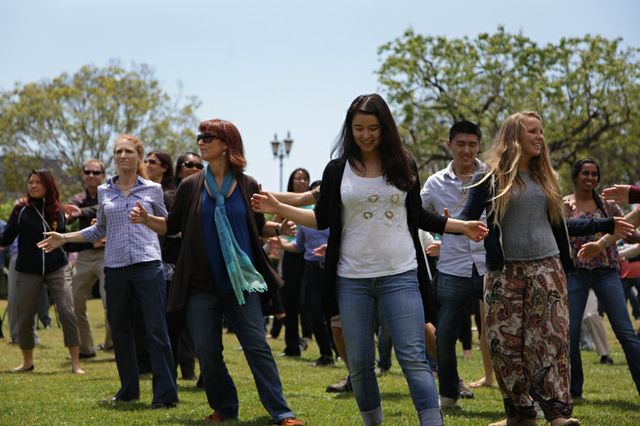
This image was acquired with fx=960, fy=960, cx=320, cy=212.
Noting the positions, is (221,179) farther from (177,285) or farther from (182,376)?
(182,376)

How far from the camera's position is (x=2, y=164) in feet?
200

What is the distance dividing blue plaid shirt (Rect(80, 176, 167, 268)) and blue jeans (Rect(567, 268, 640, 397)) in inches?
154

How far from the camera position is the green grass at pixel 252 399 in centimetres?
766

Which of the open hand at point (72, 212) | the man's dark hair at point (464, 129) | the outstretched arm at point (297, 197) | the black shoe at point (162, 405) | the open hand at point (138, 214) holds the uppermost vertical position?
the man's dark hair at point (464, 129)

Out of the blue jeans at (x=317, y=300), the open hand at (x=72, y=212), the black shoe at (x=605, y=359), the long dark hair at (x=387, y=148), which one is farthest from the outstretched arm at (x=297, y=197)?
the black shoe at (x=605, y=359)

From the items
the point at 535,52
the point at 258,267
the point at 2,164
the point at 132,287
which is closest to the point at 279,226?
the point at 258,267

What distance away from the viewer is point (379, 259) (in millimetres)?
5906

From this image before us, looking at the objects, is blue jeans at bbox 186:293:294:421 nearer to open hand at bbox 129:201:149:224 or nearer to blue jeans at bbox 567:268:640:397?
open hand at bbox 129:201:149:224

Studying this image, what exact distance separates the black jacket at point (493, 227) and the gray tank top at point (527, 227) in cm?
9

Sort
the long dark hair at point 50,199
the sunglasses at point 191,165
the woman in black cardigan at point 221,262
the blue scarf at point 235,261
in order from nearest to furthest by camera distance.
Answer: the blue scarf at point 235,261
the woman in black cardigan at point 221,262
the sunglasses at point 191,165
the long dark hair at point 50,199

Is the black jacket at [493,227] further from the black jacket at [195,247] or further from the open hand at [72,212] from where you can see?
the open hand at [72,212]

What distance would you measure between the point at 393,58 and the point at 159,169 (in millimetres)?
34778

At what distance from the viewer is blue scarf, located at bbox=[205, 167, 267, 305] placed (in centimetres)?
705

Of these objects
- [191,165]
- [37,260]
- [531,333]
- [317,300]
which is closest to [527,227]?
[531,333]
